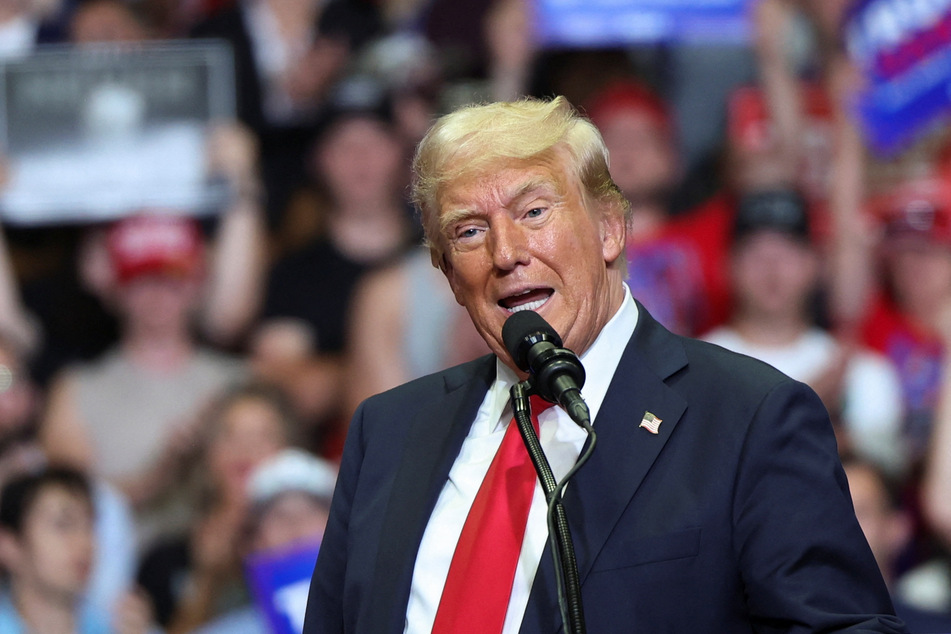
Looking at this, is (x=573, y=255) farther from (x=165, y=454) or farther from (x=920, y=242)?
(x=920, y=242)

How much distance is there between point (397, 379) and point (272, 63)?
4.36ft

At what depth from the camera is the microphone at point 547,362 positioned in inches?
44.8

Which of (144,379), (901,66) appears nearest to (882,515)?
(901,66)

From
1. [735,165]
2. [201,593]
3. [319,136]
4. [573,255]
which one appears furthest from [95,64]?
[573,255]

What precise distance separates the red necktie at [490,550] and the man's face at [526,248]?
0.46 feet

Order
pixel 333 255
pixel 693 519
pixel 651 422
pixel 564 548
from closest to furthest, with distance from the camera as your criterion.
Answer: pixel 564 548 → pixel 693 519 → pixel 651 422 → pixel 333 255

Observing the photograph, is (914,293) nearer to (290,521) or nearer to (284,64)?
(290,521)

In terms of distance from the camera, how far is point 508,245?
1372 millimetres

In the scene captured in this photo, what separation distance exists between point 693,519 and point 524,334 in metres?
0.26

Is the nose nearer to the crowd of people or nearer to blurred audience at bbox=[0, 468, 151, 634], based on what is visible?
the crowd of people

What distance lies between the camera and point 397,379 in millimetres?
4160

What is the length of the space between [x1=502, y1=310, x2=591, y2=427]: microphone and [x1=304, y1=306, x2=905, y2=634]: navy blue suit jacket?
0.17m

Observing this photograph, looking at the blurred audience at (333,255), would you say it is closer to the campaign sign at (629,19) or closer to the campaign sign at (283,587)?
the campaign sign at (629,19)

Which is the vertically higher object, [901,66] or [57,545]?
[901,66]
